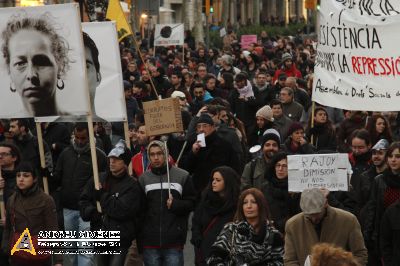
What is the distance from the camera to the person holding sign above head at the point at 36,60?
31.3 ft

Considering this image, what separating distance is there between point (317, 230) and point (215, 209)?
46.6 inches

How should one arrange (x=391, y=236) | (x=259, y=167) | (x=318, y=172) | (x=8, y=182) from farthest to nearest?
(x=8, y=182)
(x=259, y=167)
(x=318, y=172)
(x=391, y=236)

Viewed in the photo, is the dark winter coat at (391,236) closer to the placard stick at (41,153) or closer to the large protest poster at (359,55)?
the large protest poster at (359,55)

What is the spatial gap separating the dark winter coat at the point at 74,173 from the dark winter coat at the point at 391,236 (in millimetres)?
2733

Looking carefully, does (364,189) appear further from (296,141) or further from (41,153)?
(41,153)

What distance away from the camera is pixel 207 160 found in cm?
1105

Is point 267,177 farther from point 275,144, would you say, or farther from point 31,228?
point 31,228

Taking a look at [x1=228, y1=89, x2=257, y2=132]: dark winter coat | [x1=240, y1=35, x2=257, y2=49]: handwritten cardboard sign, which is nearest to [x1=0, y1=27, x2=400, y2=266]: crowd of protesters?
[x1=228, y1=89, x2=257, y2=132]: dark winter coat

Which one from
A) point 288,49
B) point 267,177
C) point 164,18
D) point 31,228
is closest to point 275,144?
point 267,177

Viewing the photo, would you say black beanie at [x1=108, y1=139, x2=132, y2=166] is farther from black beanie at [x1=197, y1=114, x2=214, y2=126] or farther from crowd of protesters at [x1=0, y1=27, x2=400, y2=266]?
black beanie at [x1=197, y1=114, x2=214, y2=126]

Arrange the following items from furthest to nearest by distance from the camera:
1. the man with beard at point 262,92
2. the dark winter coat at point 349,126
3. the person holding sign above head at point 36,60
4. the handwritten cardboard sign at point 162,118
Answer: the man with beard at point 262,92 → the dark winter coat at point 349,126 → the handwritten cardboard sign at point 162,118 → the person holding sign above head at point 36,60

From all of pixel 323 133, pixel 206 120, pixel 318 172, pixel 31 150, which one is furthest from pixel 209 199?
pixel 323 133

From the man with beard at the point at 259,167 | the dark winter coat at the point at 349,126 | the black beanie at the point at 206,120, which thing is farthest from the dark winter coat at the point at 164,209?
the dark winter coat at the point at 349,126

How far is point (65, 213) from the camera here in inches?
399
